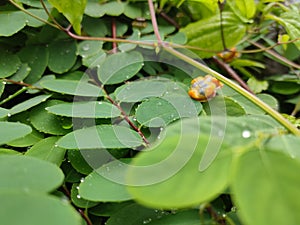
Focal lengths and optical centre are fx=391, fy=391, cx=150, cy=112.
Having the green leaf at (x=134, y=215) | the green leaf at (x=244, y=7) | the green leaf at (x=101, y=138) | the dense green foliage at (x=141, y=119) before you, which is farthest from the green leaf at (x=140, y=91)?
the green leaf at (x=244, y=7)

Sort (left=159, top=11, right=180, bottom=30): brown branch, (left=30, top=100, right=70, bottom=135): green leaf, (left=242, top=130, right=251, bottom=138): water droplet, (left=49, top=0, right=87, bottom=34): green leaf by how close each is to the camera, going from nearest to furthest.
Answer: (left=242, top=130, right=251, bottom=138): water droplet < (left=30, top=100, right=70, bottom=135): green leaf < (left=49, top=0, right=87, bottom=34): green leaf < (left=159, top=11, right=180, bottom=30): brown branch

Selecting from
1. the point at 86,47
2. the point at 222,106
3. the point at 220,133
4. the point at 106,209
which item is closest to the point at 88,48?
the point at 86,47

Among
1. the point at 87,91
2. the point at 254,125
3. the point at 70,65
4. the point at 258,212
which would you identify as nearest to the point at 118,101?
the point at 87,91

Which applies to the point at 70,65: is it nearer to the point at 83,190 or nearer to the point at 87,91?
the point at 87,91

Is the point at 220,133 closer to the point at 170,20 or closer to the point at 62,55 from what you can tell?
the point at 62,55

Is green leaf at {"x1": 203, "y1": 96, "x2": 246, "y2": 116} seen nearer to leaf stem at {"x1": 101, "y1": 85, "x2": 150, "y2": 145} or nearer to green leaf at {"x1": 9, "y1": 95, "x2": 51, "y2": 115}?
leaf stem at {"x1": 101, "y1": 85, "x2": 150, "y2": 145}

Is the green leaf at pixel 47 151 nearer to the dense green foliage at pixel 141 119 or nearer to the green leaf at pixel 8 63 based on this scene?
the dense green foliage at pixel 141 119

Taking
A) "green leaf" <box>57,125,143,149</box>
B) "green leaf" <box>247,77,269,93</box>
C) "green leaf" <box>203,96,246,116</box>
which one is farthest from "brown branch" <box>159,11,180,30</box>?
"green leaf" <box>57,125,143,149</box>
